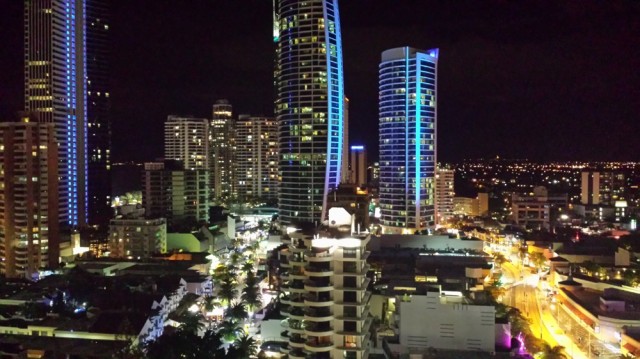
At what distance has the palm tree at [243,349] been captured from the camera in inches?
766

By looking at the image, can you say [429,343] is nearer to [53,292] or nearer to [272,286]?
[272,286]

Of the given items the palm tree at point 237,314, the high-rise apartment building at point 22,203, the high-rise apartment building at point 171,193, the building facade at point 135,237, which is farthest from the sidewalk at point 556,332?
the high-rise apartment building at point 171,193

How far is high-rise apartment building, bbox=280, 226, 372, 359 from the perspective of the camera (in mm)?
19531

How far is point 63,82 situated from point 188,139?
3454 centimetres

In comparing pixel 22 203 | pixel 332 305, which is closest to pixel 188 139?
pixel 22 203

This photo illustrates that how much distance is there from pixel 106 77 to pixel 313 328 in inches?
1992

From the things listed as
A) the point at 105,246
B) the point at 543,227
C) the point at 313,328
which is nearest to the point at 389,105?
the point at 543,227

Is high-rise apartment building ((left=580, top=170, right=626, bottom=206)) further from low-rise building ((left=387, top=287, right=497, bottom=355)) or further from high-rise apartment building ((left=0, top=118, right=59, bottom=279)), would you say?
high-rise apartment building ((left=0, top=118, right=59, bottom=279))

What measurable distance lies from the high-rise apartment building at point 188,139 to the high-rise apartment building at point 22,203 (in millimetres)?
47879

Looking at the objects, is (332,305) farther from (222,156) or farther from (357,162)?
(222,156)

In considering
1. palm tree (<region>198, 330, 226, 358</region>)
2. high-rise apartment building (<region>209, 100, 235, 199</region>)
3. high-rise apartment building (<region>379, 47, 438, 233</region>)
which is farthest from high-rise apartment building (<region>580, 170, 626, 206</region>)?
palm tree (<region>198, 330, 226, 358</region>)

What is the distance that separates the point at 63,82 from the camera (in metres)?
52.1

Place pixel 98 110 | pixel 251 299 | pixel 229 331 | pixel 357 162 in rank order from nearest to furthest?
pixel 229 331 → pixel 251 299 → pixel 98 110 → pixel 357 162

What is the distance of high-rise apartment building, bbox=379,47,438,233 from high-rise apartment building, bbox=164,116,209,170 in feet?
136
